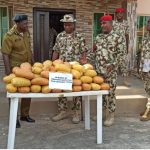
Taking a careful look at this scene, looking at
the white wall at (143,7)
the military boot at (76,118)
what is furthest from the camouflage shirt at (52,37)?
the military boot at (76,118)

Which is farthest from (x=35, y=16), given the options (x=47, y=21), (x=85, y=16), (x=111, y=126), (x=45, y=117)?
(x=111, y=126)

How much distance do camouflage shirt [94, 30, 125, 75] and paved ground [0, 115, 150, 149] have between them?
1.02 m

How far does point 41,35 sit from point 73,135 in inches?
203

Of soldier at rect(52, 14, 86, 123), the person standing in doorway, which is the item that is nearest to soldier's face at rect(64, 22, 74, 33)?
soldier at rect(52, 14, 86, 123)

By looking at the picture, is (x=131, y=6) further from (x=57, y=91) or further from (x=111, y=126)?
(x=57, y=91)

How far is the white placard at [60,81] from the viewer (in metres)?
4.92

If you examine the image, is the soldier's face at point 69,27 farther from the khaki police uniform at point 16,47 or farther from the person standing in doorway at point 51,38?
the person standing in doorway at point 51,38

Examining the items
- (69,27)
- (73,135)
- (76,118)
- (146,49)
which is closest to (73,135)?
(73,135)

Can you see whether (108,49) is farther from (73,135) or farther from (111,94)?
(73,135)

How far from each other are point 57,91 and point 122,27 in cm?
349

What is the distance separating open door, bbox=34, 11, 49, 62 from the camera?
10.2m

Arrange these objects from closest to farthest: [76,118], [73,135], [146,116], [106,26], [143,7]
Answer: [73,135] < [106,26] < [76,118] < [146,116] < [143,7]

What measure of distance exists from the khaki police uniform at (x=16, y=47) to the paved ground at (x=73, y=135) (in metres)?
1.13

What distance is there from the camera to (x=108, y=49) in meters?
6.06
